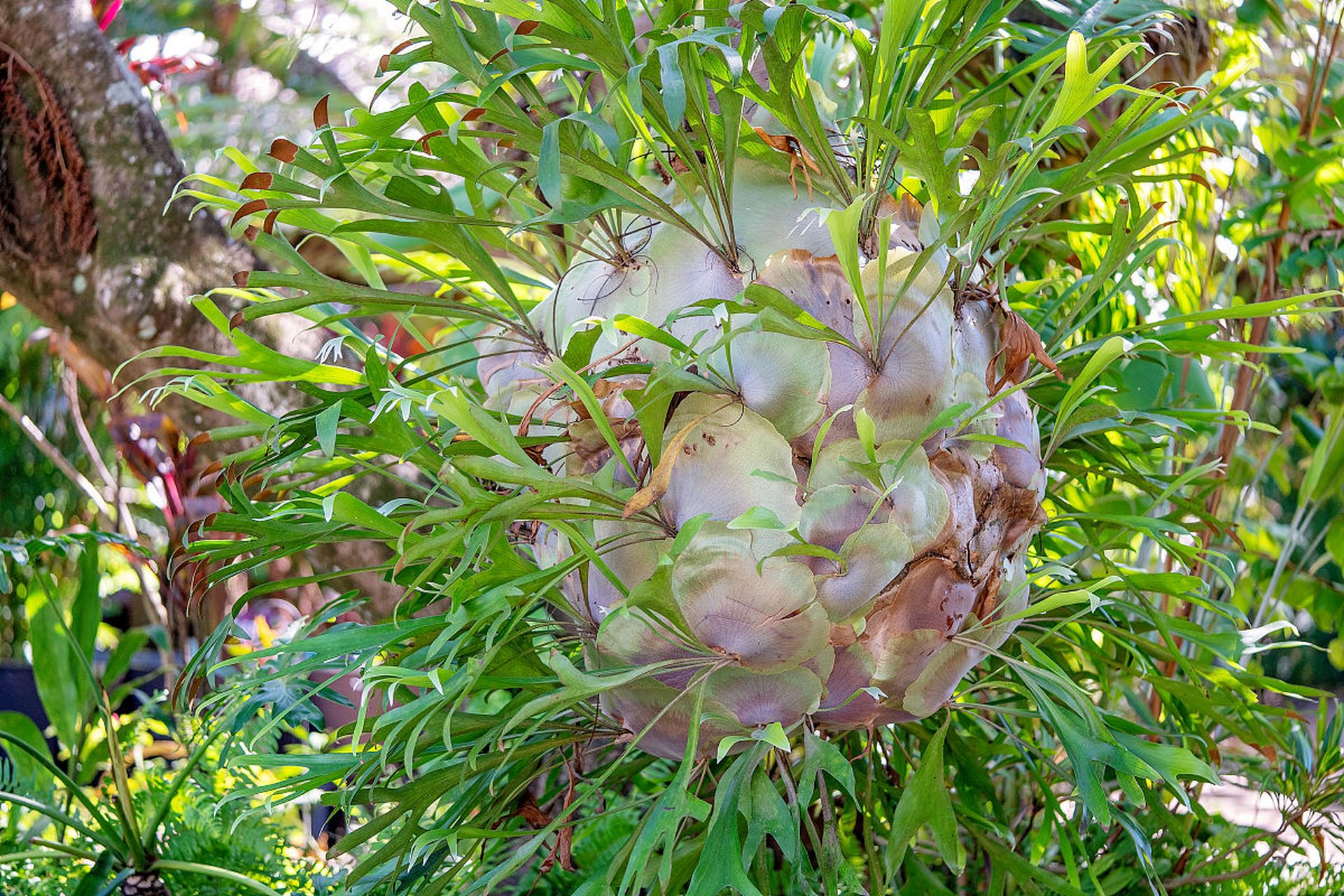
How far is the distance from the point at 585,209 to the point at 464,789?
24cm

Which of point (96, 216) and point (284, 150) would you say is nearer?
point (284, 150)

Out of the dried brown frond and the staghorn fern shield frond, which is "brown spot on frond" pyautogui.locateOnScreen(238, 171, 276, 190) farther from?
the dried brown frond

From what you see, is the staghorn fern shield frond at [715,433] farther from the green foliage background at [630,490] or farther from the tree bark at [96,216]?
the tree bark at [96,216]

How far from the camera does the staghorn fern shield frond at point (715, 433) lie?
0.33m

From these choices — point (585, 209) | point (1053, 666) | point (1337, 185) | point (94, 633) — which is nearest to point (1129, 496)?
point (1337, 185)

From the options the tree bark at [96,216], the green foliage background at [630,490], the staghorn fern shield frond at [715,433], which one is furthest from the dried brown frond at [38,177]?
the staghorn fern shield frond at [715,433]

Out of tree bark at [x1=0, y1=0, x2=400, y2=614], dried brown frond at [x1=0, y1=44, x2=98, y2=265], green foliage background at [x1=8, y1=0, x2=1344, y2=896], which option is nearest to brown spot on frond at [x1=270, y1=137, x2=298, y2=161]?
green foliage background at [x1=8, y1=0, x2=1344, y2=896]

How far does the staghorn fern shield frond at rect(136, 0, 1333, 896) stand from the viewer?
33 cm

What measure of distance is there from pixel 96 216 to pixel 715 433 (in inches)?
26.2

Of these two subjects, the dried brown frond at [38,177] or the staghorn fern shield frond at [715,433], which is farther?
the dried brown frond at [38,177]

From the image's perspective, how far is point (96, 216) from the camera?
799mm

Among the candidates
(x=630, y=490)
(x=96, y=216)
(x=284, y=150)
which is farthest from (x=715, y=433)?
(x=96, y=216)

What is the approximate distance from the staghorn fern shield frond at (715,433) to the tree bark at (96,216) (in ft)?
1.28

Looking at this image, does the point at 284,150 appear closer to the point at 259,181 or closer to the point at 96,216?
the point at 259,181
